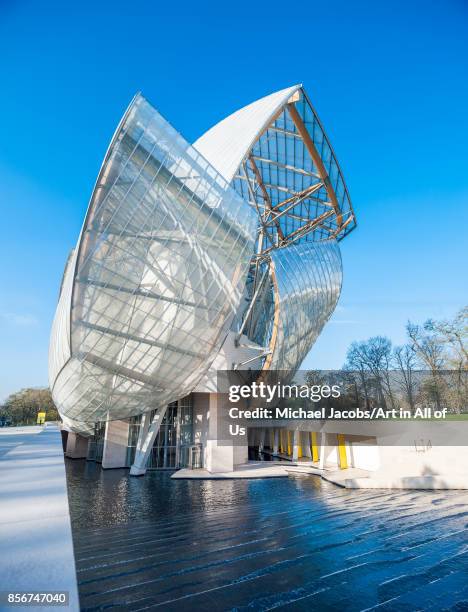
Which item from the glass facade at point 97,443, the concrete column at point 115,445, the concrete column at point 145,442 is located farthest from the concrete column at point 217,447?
the glass facade at point 97,443

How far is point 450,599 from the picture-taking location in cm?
571

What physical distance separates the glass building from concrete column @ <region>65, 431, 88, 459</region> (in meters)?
3.12

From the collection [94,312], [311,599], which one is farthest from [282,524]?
[94,312]

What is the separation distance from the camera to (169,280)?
A: 1684 centimetres

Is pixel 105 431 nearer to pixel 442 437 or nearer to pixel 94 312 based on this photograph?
pixel 94 312

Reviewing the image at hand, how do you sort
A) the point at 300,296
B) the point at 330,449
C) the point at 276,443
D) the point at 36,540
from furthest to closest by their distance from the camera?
1. the point at 276,443
2. the point at 300,296
3. the point at 330,449
4. the point at 36,540

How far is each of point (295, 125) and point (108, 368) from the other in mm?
17864

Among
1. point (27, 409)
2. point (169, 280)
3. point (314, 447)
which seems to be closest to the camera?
point (169, 280)

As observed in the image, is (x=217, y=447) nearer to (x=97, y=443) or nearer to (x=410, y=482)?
(x=97, y=443)

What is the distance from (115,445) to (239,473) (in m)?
9.23

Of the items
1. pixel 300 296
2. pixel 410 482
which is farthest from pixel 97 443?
pixel 410 482

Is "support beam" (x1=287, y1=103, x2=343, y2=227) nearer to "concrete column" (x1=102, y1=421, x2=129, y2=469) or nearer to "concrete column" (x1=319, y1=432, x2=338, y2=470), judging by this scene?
"concrete column" (x1=319, y1=432, x2=338, y2=470)

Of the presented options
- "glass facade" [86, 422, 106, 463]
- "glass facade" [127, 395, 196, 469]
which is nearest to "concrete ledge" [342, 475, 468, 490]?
"glass facade" [127, 395, 196, 469]

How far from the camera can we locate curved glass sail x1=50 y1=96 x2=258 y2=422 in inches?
580
